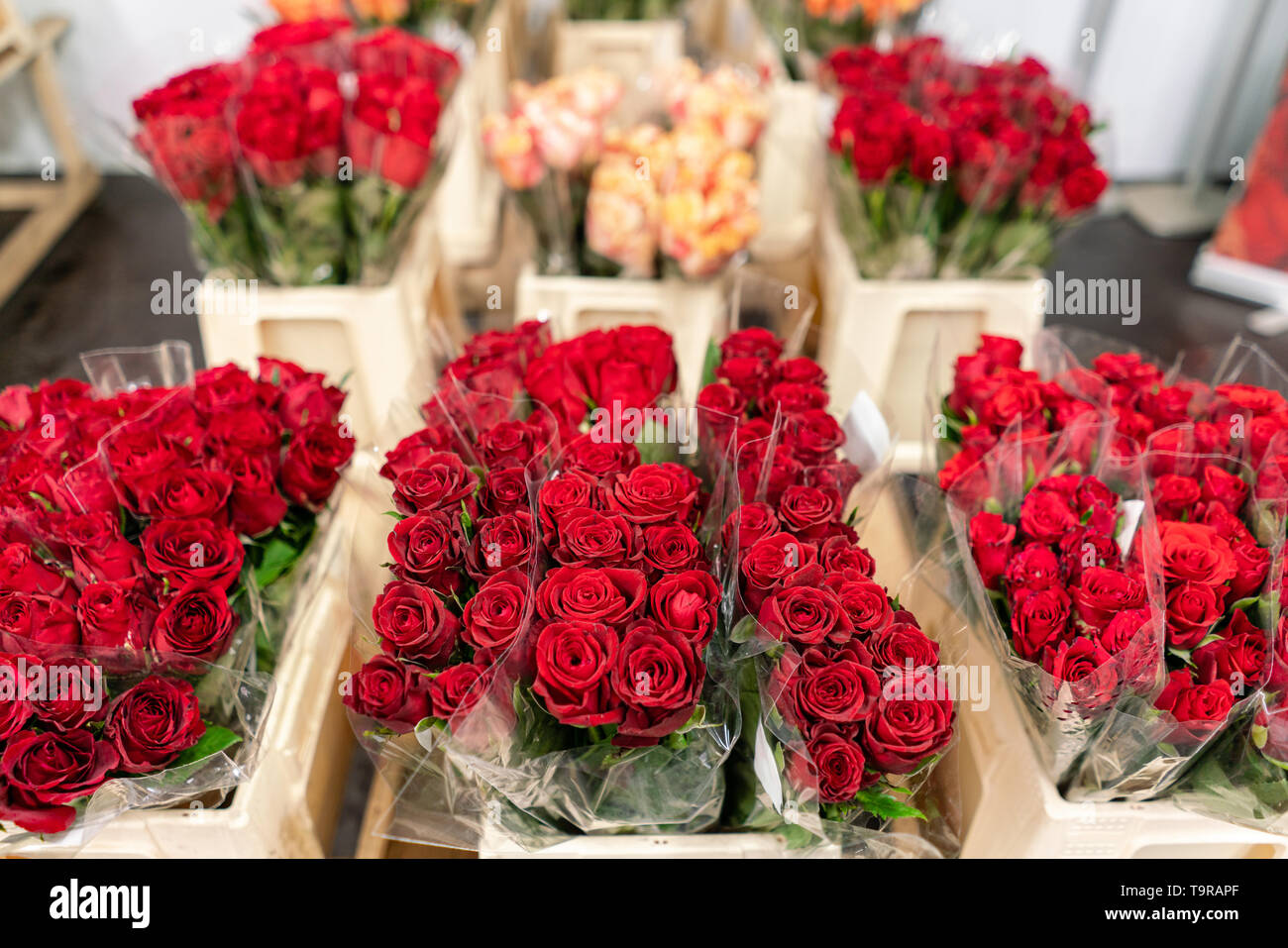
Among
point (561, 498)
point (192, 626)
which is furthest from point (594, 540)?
point (192, 626)

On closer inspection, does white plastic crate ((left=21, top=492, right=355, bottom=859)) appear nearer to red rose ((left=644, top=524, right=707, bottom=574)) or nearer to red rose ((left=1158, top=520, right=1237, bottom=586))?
red rose ((left=644, top=524, right=707, bottom=574))

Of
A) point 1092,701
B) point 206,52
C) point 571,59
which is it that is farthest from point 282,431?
point 571,59

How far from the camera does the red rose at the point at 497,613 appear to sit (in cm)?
81

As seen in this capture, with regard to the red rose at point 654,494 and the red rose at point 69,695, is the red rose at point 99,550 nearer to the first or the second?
the red rose at point 69,695

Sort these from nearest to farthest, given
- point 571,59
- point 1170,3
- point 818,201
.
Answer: point 818,201 < point 571,59 < point 1170,3

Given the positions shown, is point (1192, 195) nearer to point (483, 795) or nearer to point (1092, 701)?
point (1092, 701)

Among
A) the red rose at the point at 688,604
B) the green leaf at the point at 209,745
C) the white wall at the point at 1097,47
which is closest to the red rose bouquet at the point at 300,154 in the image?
the green leaf at the point at 209,745

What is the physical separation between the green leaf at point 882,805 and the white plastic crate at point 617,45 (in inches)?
96.1

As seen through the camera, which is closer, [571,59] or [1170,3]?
[571,59]

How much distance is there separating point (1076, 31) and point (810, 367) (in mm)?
3222

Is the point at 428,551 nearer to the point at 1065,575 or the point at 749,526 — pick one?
the point at 749,526

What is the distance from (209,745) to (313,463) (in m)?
0.33

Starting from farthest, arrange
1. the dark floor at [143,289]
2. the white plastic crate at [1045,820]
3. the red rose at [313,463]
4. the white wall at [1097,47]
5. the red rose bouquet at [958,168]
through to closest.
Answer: the white wall at [1097,47] → the dark floor at [143,289] → the red rose bouquet at [958,168] → the red rose at [313,463] → the white plastic crate at [1045,820]

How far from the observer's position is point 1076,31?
3564 mm
